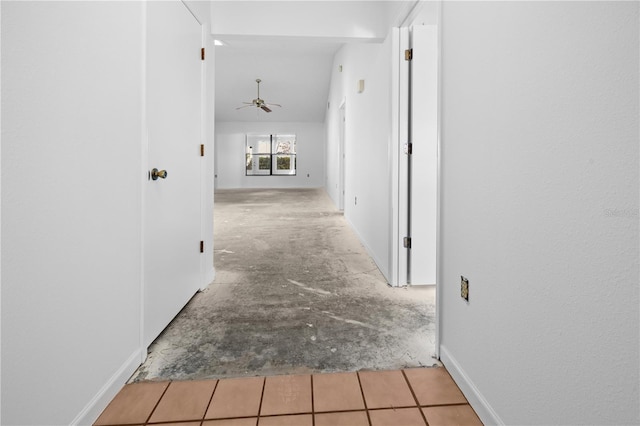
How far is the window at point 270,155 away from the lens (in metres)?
12.1

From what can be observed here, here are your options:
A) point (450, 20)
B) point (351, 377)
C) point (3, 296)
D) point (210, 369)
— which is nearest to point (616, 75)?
point (450, 20)

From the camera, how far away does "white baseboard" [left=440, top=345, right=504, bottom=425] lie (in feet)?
3.94

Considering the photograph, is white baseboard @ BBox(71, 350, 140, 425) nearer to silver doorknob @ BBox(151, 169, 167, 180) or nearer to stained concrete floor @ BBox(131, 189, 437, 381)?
stained concrete floor @ BBox(131, 189, 437, 381)

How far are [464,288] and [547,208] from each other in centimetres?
58

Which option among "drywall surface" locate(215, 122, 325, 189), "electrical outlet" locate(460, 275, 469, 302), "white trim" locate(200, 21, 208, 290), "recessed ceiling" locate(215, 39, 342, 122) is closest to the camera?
"electrical outlet" locate(460, 275, 469, 302)

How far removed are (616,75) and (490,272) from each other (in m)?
0.69

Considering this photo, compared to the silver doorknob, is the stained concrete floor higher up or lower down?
lower down

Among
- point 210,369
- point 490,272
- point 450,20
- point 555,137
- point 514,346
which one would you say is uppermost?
point 450,20

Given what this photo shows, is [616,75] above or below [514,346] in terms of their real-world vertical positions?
above

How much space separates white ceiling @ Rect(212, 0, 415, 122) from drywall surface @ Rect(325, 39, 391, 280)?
31 centimetres

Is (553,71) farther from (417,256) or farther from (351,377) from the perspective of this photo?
(417,256)

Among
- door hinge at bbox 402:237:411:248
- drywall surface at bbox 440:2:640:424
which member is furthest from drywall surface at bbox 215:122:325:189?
drywall surface at bbox 440:2:640:424

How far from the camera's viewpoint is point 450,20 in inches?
59.6

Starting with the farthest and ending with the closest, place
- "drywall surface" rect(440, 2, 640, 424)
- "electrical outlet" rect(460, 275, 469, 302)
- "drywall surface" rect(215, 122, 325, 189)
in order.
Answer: "drywall surface" rect(215, 122, 325, 189) → "electrical outlet" rect(460, 275, 469, 302) → "drywall surface" rect(440, 2, 640, 424)
